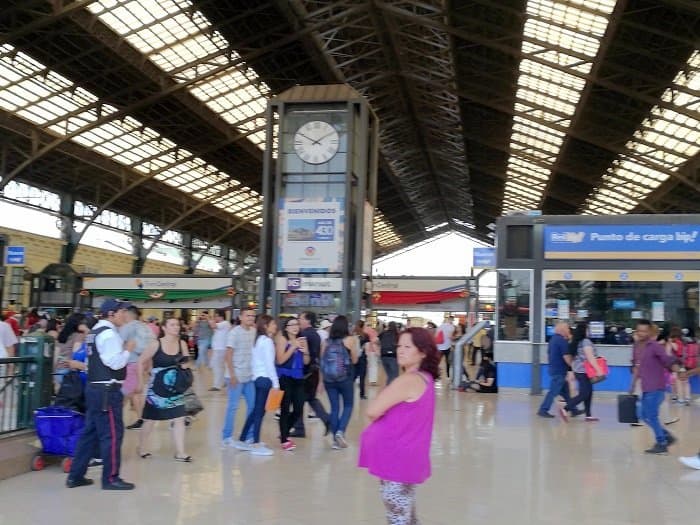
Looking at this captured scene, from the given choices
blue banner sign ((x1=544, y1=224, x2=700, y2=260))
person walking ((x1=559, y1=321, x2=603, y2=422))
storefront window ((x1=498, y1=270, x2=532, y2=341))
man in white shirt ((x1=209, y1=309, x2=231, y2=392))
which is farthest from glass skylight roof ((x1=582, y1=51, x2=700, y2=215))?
man in white shirt ((x1=209, y1=309, x2=231, y2=392))

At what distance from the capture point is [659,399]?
791 centimetres

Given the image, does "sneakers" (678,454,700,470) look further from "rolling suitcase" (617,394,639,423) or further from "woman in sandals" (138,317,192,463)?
"woman in sandals" (138,317,192,463)

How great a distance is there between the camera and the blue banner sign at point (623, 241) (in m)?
14.0

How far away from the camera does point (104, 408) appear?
17.9 ft

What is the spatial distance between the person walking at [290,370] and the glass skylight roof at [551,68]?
14.4 metres

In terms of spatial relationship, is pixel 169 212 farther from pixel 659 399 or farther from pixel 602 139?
pixel 659 399

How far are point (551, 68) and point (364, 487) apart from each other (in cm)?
1951

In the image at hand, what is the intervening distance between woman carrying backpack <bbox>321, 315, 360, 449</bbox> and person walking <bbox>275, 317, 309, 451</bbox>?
273 millimetres

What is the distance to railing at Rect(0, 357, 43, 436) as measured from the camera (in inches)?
263

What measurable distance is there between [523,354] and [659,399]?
637 centimetres

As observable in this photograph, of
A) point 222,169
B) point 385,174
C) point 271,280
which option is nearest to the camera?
point 271,280

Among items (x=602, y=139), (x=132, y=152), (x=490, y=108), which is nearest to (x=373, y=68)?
(x=490, y=108)

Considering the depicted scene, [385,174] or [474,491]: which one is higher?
[385,174]

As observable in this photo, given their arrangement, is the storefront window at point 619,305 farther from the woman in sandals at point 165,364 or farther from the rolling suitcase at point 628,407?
the woman in sandals at point 165,364
